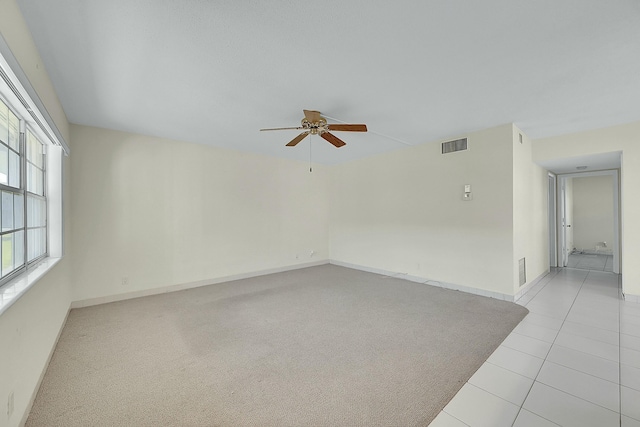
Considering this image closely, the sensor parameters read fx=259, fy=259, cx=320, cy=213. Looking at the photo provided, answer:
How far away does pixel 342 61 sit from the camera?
2297 mm

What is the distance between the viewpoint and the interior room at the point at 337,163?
5.80 ft

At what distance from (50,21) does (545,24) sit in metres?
3.46

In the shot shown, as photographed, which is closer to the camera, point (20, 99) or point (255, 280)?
point (20, 99)

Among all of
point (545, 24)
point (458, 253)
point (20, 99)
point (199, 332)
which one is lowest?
point (199, 332)

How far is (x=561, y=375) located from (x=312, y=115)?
3289 millimetres

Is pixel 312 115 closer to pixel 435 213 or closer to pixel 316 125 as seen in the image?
pixel 316 125

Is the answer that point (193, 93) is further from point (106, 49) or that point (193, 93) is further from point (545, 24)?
point (545, 24)

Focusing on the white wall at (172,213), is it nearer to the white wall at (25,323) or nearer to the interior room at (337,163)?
the interior room at (337,163)

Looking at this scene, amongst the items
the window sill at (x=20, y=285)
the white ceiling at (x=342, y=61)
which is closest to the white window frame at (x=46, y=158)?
the window sill at (x=20, y=285)

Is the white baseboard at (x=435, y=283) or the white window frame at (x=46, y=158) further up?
the white window frame at (x=46, y=158)

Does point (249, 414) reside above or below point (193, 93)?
below

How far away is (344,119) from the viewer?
3652mm

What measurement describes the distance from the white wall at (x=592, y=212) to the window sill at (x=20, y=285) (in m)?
11.3

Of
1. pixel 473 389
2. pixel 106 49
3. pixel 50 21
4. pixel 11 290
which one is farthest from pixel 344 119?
pixel 11 290
